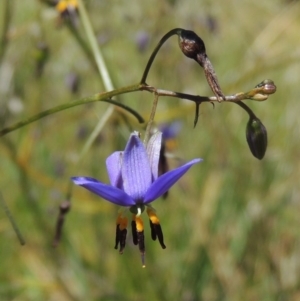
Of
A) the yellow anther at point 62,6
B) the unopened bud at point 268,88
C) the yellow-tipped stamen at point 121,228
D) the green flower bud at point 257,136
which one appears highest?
the yellow anther at point 62,6

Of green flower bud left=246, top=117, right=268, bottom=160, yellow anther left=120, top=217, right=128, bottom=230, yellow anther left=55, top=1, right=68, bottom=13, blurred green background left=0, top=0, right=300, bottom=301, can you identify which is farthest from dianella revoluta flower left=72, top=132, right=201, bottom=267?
blurred green background left=0, top=0, right=300, bottom=301

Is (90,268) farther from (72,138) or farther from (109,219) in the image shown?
(72,138)

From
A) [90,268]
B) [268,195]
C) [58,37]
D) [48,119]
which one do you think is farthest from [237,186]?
[58,37]

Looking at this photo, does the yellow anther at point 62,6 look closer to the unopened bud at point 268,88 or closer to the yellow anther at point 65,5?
the yellow anther at point 65,5

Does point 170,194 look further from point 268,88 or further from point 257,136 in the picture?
point 268,88

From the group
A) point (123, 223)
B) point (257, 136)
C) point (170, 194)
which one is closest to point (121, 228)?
point (123, 223)

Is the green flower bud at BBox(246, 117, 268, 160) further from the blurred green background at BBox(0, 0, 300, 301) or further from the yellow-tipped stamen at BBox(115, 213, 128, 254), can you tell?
the blurred green background at BBox(0, 0, 300, 301)

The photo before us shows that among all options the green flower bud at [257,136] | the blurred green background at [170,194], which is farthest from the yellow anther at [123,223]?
the blurred green background at [170,194]
